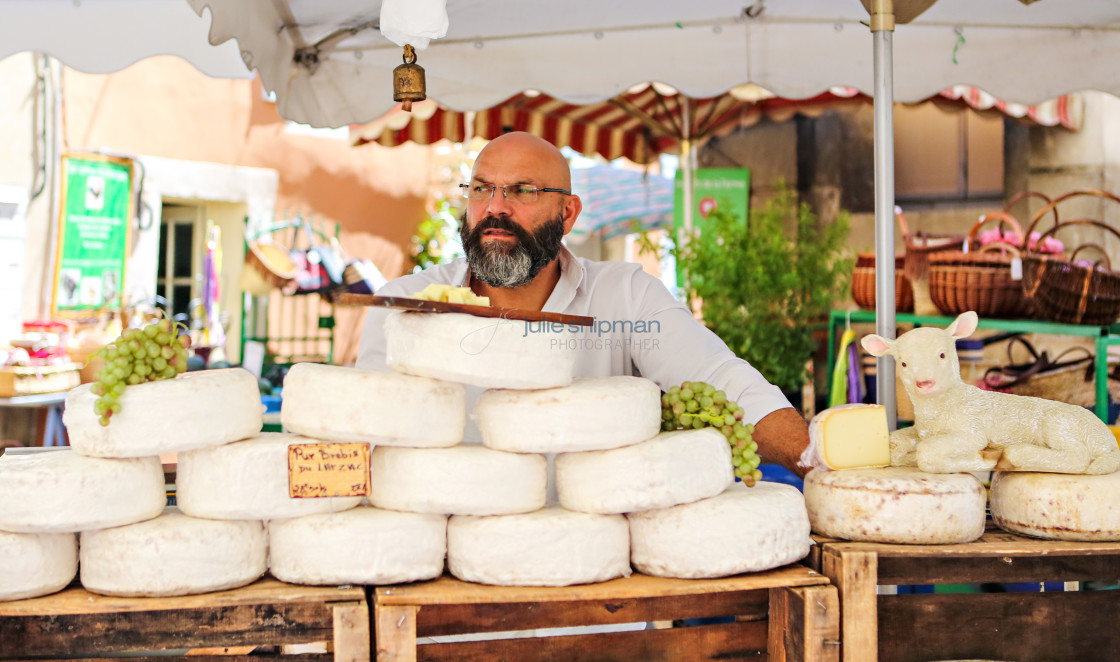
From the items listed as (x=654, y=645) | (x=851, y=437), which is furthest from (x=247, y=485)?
(x=851, y=437)

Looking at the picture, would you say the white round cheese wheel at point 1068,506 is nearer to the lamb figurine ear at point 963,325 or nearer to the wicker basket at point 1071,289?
the lamb figurine ear at point 963,325

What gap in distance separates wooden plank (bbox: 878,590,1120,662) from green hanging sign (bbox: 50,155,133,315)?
21.8 ft

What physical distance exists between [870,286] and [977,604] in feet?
8.97

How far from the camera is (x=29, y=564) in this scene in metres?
1.42

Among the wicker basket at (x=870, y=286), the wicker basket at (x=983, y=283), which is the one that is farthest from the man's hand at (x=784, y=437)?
the wicker basket at (x=870, y=286)

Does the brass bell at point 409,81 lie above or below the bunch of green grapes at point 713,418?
above

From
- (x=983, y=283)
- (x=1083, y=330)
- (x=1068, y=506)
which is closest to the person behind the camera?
(x=1068, y=506)

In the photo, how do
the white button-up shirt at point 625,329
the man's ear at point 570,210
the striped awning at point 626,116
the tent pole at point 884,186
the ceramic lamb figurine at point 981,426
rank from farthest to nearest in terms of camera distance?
1. the striped awning at point 626,116
2. the man's ear at point 570,210
3. the white button-up shirt at point 625,329
4. the tent pole at point 884,186
5. the ceramic lamb figurine at point 981,426

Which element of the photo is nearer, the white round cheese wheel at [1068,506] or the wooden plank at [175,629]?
the wooden plank at [175,629]

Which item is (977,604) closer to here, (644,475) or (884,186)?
(644,475)

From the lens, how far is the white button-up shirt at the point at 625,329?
2.47m

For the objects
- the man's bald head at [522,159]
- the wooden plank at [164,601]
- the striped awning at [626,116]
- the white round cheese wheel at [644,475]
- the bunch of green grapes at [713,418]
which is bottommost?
the wooden plank at [164,601]

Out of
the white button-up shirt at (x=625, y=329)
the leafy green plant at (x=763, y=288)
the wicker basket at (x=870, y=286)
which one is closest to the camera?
the white button-up shirt at (x=625, y=329)

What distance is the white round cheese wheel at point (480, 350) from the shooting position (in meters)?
1.42
